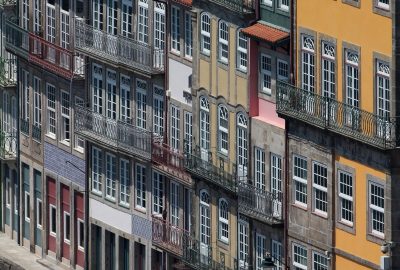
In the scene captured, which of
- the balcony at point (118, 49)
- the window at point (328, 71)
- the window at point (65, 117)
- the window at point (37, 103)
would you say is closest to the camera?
the window at point (328, 71)

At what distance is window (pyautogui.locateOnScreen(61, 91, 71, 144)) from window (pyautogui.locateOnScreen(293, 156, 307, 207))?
1142 inches

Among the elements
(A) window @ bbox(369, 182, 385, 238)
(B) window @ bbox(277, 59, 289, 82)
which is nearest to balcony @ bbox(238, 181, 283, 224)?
(B) window @ bbox(277, 59, 289, 82)

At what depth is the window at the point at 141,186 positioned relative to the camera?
160m

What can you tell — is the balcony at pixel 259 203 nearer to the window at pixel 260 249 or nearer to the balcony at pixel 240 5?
the window at pixel 260 249

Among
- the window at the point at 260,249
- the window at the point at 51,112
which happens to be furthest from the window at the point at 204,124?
the window at the point at 51,112

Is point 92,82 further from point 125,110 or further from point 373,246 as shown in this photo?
point 373,246

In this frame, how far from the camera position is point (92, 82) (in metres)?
165

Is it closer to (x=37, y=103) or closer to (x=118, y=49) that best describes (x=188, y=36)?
(x=118, y=49)

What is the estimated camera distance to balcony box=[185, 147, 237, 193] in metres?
148

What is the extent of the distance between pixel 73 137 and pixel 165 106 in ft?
40.9

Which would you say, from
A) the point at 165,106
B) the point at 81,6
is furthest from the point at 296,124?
the point at 81,6

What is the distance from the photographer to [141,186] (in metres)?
161

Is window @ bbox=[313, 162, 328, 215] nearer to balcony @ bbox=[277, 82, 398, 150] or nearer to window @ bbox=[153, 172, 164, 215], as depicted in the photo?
balcony @ bbox=[277, 82, 398, 150]

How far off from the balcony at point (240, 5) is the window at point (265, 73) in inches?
75.1
